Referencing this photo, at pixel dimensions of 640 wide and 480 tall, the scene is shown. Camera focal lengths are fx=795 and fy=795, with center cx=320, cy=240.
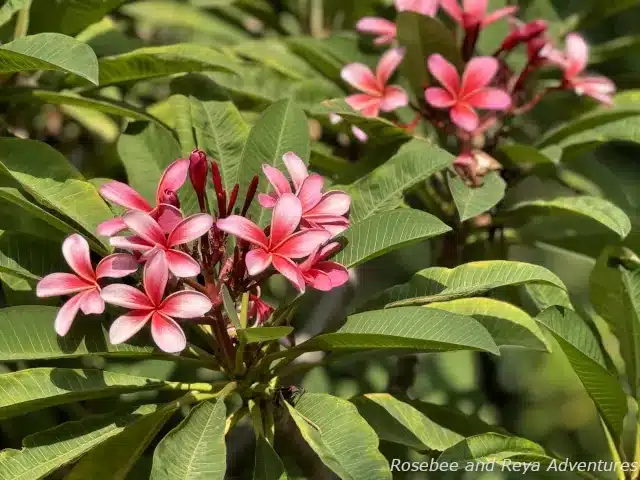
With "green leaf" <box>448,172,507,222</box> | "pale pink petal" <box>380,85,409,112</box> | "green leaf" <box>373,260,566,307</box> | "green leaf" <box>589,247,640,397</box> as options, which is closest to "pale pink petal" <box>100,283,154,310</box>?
"green leaf" <box>373,260,566,307</box>

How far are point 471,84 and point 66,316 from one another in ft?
2.35

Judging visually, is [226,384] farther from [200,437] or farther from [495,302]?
[495,302]

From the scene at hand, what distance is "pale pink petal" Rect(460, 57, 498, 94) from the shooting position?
48.6 inches

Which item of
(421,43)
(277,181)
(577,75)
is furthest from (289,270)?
(577,75)

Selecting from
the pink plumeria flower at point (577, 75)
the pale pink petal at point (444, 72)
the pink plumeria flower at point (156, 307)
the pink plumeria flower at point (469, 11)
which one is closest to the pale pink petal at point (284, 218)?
the pink plumeria flower at point (156, 307)

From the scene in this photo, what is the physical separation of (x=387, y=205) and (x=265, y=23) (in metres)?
1.03

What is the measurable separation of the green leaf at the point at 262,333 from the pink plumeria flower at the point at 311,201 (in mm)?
140

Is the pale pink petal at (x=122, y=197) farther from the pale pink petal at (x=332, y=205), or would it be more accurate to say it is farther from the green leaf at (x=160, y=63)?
the green leaf at (x=160, y=63)

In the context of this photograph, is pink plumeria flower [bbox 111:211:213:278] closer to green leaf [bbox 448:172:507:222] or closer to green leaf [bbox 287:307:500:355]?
green leaf [bbox 287:307:500:355]

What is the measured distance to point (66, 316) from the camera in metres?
0.87

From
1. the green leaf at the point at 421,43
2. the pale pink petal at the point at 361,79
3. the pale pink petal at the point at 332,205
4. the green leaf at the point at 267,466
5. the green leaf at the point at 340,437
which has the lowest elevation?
the green leaf at the point at 267,466

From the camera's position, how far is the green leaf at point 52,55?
0.92 metres

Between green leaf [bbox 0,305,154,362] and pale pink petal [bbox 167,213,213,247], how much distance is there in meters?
0.17

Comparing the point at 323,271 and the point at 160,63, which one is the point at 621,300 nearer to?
the point at 323,271
